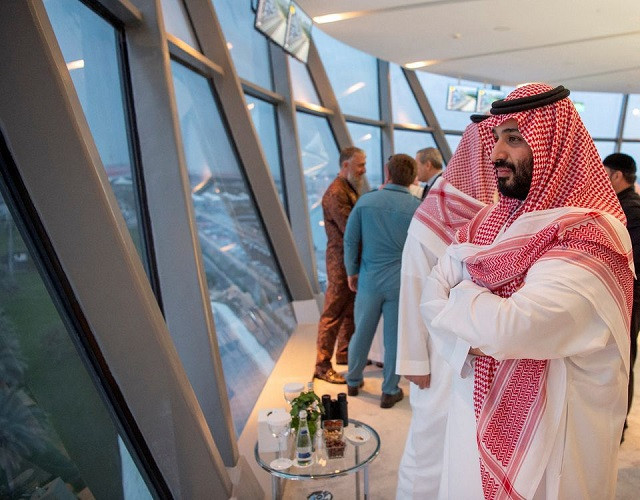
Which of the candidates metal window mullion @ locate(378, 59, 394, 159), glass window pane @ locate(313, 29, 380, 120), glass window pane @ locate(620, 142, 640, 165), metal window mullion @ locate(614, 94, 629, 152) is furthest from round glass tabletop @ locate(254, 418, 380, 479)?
glass window pane @ locate(620, 142, 640, 165)

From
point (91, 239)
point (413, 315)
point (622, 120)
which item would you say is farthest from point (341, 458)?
point (622, 120)

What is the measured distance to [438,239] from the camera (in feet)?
7.03

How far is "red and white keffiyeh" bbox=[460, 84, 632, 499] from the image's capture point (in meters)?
1.41

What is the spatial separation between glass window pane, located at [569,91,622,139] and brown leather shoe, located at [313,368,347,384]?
28.0 ft

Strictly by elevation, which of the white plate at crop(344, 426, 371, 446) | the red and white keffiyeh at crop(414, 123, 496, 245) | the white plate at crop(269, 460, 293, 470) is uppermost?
the red and white keffiyeh at crop(414, 123, 496, 245)

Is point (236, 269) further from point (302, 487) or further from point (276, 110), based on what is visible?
point (276, 110)

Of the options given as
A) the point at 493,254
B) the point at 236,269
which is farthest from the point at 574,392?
the point at 236,269

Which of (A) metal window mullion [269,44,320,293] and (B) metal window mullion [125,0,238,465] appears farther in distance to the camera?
(A) metal window mullion [269,44,320,293]

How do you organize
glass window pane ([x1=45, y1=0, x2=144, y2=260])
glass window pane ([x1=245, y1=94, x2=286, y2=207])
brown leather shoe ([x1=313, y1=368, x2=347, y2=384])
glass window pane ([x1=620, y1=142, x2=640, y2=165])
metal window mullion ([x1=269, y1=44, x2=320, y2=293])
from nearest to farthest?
glass window pane ([x1=45, y1=0, x2=144, y2=260]), brown leather shoe ([x1=313, y1=368, x2=347, y2=384]), glass window pane ([x1=245, y1=94, x2=286, y2=207]), metal window mullion ([x1=269, y1=44, x2=320, y2=293]), glass window pane ([x1=620, y1=142, x2=640, y2=165])

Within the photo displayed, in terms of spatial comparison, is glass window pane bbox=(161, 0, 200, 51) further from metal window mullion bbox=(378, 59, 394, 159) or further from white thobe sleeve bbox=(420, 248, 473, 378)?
metal window mullion bbox=(378, 59, 394, 159)

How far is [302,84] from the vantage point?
624cm

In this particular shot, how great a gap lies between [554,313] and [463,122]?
8.67m

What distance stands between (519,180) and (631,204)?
66.8 inches

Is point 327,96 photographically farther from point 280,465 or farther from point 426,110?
point 280,465
